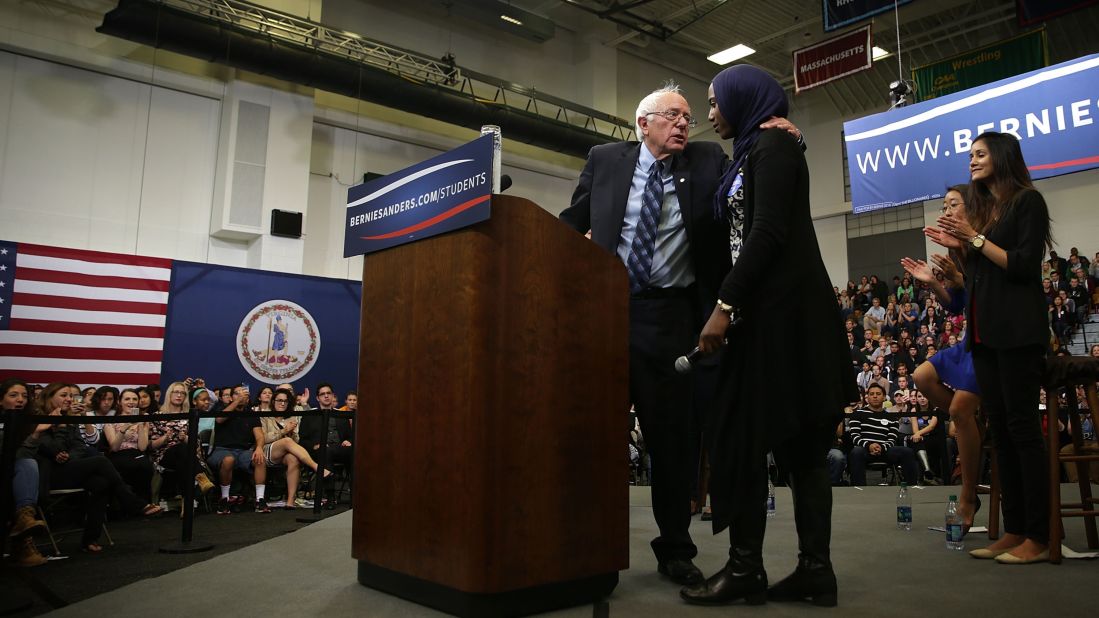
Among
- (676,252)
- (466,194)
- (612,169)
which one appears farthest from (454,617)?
(612,169)

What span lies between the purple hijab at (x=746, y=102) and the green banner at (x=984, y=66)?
8168mm

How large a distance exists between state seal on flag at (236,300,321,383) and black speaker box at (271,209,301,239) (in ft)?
4.28

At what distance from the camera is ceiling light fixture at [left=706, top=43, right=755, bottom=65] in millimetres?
14082

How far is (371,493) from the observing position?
2234 millimetres

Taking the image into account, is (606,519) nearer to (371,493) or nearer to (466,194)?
(371,493)

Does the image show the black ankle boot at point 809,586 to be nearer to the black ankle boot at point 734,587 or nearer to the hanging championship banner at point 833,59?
the black ankle boot at point 734,587

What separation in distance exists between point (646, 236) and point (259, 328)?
8.75 meters

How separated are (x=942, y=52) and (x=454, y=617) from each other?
15972 millimetres

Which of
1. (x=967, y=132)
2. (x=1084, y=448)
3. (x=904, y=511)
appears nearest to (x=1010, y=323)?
(x=1084, y=448)

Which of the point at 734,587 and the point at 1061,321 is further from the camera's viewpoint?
the point at 1061,321

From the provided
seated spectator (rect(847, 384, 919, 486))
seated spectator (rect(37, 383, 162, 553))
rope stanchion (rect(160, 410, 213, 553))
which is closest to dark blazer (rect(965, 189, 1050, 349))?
rope stanchion (rect(160, 410, 213, 553))

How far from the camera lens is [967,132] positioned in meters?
5.11

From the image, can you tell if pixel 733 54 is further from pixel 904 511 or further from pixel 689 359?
pixel 689 359

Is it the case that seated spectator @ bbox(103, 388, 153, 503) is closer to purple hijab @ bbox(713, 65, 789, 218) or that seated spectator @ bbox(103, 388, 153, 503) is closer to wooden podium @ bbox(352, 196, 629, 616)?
wooden podium @ bbox(352, 196, 629, 616)
